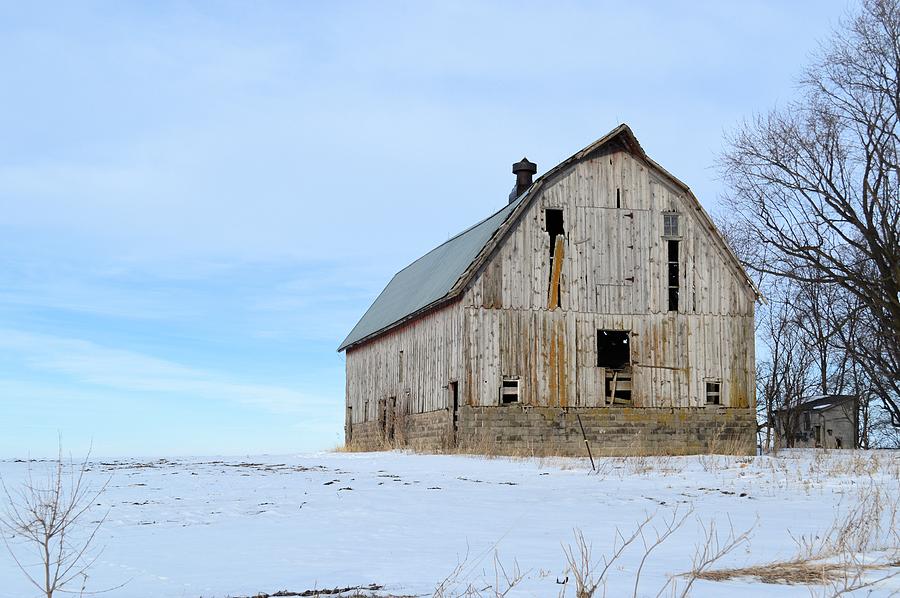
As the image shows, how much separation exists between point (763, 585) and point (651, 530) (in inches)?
135

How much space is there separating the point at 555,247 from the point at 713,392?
6335 millimetres

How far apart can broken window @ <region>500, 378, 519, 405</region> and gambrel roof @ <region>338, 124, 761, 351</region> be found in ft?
9.16

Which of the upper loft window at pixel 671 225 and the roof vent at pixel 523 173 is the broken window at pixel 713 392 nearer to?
the upper loft window at pixel 671 225

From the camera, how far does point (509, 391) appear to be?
91.7 feet

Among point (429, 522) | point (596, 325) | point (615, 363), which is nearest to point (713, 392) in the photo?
point (615, 363)

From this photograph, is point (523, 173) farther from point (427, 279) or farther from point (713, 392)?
point (713, 392)

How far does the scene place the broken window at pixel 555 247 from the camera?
28.6 m

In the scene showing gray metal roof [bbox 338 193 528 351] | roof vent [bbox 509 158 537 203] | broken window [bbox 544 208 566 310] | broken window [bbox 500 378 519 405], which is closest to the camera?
broken window [bbox 500 378 519 405]

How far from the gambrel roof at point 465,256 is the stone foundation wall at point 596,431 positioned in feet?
11.8

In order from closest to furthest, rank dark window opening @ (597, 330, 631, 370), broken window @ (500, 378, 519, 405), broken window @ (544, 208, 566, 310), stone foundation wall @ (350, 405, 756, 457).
Result: 1. stone foundation wall @ (350, 405, 756, 457)
2. broken window @ (500, 378, 519, 405)
3. broken window @ (544, 208, 566, 310)
4. dark window opening @ (597, 330, 631, 370)

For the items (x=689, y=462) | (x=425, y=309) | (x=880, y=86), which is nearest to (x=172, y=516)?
(x=689, y=462)

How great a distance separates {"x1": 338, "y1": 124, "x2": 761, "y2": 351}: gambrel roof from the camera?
28.1 m

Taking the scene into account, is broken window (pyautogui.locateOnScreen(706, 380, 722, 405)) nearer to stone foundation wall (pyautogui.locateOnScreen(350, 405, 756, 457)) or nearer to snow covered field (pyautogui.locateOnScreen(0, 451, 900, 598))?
stone foundation wall (pyautogui.locateOnScreen(350, 405, 756, 457))

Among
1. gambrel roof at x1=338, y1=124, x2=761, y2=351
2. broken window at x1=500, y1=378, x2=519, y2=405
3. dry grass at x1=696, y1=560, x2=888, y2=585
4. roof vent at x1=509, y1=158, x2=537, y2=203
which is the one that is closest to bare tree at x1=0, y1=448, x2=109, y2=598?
dry grass at x1=696, y1=560, x2=888, y2=585
